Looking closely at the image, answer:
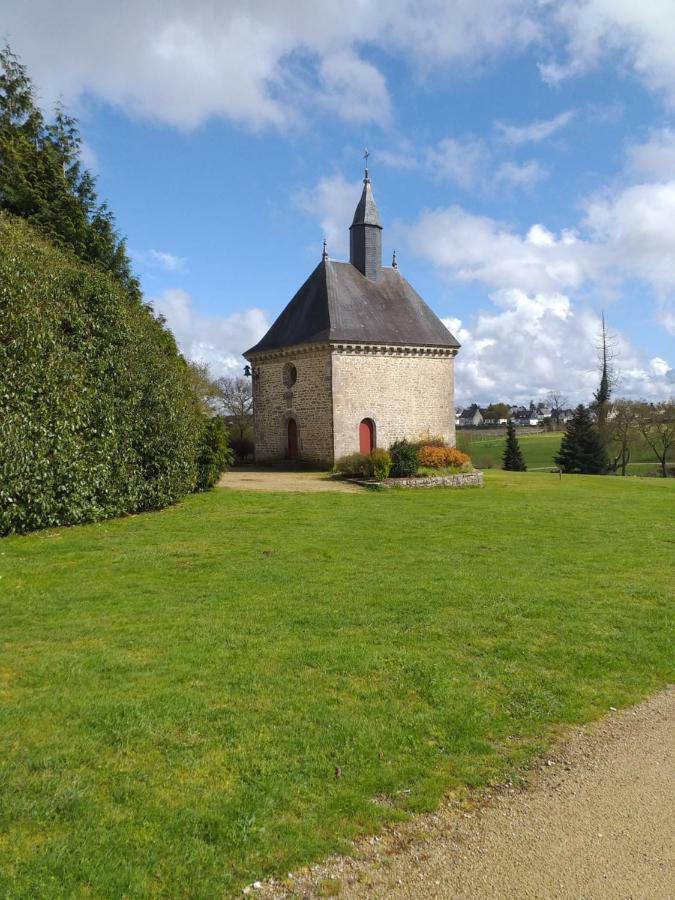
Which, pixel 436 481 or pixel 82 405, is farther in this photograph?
pixel 436 481

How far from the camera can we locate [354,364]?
24453mm

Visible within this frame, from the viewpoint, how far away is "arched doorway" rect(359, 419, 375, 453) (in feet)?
81.7

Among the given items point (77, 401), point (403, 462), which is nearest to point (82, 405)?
point (77, 401)

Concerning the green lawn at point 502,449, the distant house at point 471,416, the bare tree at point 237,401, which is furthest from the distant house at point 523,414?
the bare tree at point 237,401

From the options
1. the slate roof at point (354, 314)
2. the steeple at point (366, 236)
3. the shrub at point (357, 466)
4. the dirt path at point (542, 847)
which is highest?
the steeple at point (366, 236)

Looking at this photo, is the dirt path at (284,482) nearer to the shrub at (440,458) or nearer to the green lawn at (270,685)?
the shrub at (440,458)

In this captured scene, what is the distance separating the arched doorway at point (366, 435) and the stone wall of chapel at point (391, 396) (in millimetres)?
207

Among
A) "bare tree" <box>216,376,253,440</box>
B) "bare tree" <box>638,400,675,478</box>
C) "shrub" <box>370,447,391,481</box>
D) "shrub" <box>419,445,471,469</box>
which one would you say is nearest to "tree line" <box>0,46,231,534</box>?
"shrub" <box>370,447,391,481</box>

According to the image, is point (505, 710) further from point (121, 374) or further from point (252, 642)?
point (121, 374)

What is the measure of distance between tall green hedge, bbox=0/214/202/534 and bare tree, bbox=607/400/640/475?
1432 inches

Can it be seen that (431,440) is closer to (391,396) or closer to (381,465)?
(391,396)

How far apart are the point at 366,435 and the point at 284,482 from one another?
6.68 m

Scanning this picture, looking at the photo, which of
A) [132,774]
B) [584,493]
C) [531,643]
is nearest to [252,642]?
[132,774]

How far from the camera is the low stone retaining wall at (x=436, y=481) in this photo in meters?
17.8
